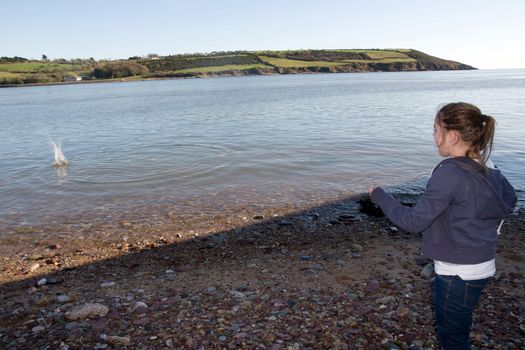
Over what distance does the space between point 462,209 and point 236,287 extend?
4266 millimetres

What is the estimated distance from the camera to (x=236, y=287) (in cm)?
654

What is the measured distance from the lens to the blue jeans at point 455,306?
3.31 meters

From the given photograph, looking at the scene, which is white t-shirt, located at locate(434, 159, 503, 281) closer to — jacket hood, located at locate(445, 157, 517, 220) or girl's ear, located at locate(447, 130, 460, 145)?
jacket hood, located at locate(445, 157, 517, 220)

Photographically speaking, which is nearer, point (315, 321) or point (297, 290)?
point (315, 321)

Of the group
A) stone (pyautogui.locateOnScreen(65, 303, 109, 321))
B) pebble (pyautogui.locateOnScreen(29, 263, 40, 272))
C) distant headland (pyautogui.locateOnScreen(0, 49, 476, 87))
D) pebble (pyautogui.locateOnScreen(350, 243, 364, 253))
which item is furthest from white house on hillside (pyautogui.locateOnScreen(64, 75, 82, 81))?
stone (pyautogui.locateOnScreen(65, 303, 109, 321))

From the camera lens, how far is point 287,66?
15762cm

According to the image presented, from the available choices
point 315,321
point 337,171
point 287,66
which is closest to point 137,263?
point 315,321

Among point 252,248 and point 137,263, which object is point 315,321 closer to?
point 252,248

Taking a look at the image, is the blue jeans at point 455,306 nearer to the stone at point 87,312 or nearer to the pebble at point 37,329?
the stone at point 87,312

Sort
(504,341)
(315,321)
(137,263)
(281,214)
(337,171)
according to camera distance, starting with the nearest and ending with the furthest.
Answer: (504,341) → (315,321) → (137,263) → (281,214) → (337,171)

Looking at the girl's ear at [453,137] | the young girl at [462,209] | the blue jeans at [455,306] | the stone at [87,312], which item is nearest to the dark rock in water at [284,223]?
the stone at [87,312]

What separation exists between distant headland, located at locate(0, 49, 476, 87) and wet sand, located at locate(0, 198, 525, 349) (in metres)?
141

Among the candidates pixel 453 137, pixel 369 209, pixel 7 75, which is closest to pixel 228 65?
pixel 7 75

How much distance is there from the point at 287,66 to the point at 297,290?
15829cm
